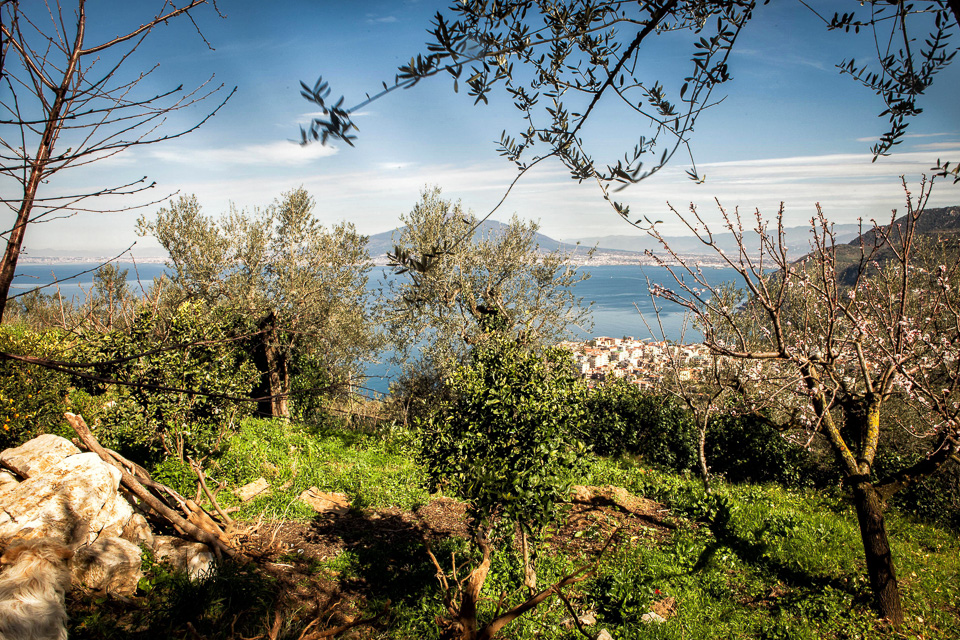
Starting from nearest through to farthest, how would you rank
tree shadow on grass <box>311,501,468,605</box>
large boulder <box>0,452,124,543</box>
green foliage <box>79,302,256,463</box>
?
large boulder <box>0,452,124,543</box> → tree shadow on grass <box>311,501,468,605</box> → green foliage <box>79,302,256,463</box>

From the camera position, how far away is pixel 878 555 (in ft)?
17.8

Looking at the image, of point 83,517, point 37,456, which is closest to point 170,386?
point 37,456

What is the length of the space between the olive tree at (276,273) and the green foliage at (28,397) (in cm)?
437

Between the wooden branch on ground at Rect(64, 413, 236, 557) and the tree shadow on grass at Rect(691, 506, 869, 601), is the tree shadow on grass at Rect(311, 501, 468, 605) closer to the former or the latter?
the wooden branch on ground at Rect(64, 413, 236, 557)

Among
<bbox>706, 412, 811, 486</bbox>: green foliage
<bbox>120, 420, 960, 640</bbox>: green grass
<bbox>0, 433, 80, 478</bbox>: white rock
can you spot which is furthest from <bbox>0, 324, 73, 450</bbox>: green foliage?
<bbox>706, 412, 811, 486</bbox>: green foliage

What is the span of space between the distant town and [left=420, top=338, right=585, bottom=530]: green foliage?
5.90 m

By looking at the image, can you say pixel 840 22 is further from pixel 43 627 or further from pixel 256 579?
pixel 256 579

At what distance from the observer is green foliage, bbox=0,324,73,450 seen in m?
8.62

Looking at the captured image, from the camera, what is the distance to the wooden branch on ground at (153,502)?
5.98 metres

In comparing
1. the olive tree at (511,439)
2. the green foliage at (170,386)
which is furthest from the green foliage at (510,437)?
the green foliage at (170,386)

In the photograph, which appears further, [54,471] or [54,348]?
[54,348]

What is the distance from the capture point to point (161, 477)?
803 cm

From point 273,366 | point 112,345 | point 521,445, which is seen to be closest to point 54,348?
point 112,345

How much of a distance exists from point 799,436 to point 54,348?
16.3 m
